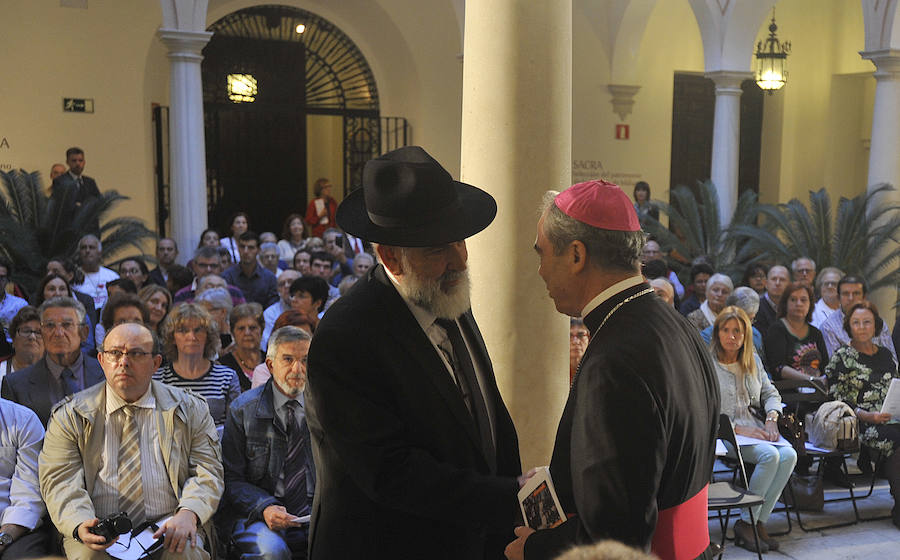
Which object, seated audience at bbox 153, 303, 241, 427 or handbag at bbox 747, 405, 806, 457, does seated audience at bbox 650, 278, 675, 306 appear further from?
seated audience at bbox 153, 303, 241, 427

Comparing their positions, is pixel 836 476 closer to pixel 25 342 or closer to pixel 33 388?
pixel 33 388

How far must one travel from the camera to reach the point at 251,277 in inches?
358

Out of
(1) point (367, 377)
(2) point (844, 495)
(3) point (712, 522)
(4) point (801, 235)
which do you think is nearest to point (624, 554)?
(1) point (367, 377)

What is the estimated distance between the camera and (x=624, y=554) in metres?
1.43

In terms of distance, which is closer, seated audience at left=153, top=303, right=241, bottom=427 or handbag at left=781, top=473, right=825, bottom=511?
seated audience at left=153, top=303, right=241, bottom=427

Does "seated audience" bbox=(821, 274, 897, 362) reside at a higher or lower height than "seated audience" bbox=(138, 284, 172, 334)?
lower

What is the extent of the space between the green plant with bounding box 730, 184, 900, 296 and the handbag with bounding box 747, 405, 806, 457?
17.4 feet

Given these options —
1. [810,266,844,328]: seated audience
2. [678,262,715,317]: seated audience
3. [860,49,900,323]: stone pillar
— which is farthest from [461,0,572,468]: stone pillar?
[860,49,900,323]: stone pillar

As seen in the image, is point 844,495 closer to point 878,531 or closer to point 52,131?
point 878,531

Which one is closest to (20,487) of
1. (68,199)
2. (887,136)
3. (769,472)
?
(769,472)

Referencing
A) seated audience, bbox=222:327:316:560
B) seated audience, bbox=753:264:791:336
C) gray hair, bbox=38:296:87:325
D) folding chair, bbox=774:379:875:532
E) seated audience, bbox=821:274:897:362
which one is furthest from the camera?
seated audience, bbox=753:264:791:336

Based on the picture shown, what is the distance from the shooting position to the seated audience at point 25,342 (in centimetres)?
559

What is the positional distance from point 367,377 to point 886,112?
35.6ft

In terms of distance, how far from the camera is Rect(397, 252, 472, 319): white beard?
2.54 meters
